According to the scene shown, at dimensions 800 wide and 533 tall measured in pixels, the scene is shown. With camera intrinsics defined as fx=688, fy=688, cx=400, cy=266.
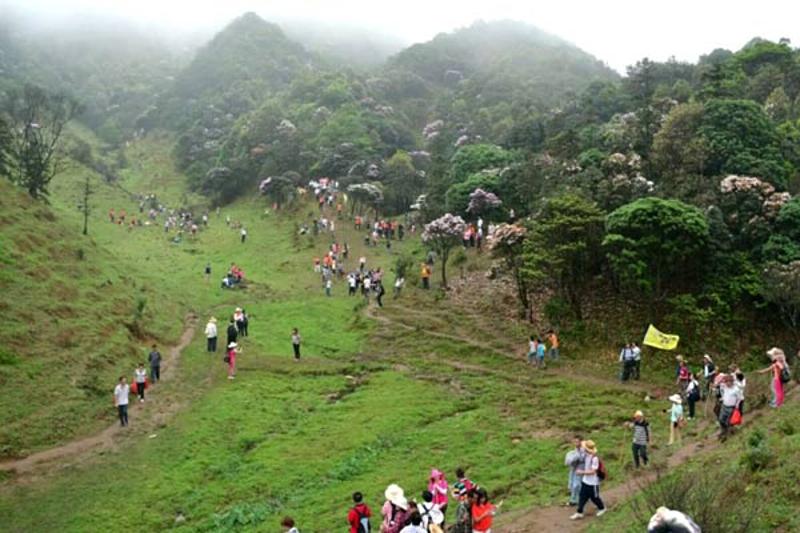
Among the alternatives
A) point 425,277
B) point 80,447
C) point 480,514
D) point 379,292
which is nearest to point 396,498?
point 480,514

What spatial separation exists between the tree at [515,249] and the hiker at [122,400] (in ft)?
62.7

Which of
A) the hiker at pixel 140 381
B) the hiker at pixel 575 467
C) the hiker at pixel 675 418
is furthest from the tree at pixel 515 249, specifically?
the hiker at pixel 575 467

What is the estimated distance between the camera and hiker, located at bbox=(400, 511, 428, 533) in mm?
11539

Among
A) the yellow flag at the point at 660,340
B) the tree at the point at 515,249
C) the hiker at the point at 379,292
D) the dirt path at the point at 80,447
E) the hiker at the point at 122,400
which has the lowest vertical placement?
the dirt path at the point at 80,447

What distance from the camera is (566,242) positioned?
32.5 m

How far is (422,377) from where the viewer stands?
29375 millimetres

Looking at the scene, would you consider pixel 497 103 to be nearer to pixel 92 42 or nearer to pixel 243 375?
pixel 243 375

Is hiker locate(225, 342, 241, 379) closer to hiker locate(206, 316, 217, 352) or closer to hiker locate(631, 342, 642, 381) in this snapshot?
hiker locate(206, 316, 217, 352)

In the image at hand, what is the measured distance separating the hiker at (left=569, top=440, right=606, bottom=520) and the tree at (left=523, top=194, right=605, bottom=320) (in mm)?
17956

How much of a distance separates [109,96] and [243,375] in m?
123

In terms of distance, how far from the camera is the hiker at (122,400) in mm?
23391

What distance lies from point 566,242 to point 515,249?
370 cm

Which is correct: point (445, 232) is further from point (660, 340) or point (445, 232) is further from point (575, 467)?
point (575, 467)

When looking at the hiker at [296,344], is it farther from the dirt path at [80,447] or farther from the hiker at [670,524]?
the hiker at [670,524]
